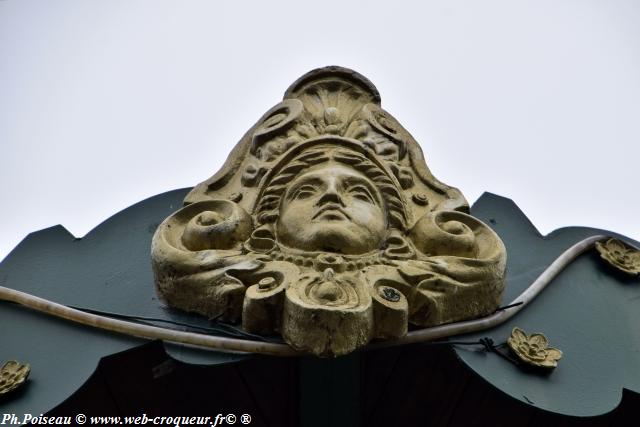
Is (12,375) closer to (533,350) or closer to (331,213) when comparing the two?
(331,213)

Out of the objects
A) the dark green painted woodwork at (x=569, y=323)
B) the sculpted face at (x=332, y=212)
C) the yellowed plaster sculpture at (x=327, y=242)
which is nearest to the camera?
the yellowed plaster sculpture at (x=327, y=242)

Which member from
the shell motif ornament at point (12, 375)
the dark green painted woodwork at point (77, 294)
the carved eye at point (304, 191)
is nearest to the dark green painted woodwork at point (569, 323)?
the carved eye at point (304, 191)

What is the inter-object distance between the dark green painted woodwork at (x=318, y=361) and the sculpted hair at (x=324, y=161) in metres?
0.57

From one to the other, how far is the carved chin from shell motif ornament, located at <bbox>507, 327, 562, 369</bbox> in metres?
0.64

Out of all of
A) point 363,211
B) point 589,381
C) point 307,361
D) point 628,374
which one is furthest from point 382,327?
point 628,374

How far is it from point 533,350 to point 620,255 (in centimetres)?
107

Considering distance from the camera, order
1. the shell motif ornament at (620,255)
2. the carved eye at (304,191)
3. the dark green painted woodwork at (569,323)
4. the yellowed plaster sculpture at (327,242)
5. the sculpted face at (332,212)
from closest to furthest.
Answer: the yellowed plaster sculpture at (327,242), the dark green painted woodwork at (569,323), the sculpted face at (332,212), the carved eye at (304,191), the shell motif ornament at (620,255)

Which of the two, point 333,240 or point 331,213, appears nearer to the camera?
point 333,240

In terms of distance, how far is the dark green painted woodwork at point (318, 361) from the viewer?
2875mm

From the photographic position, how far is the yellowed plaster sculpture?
2664 mm

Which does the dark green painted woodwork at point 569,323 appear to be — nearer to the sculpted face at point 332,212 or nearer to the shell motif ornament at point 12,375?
the sculpted face at point 332,212

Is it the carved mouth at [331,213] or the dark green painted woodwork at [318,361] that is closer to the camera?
the dark green painted woodwork at [318,361]

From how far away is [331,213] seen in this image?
307cm

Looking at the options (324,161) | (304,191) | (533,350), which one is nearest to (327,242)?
(304,191)
